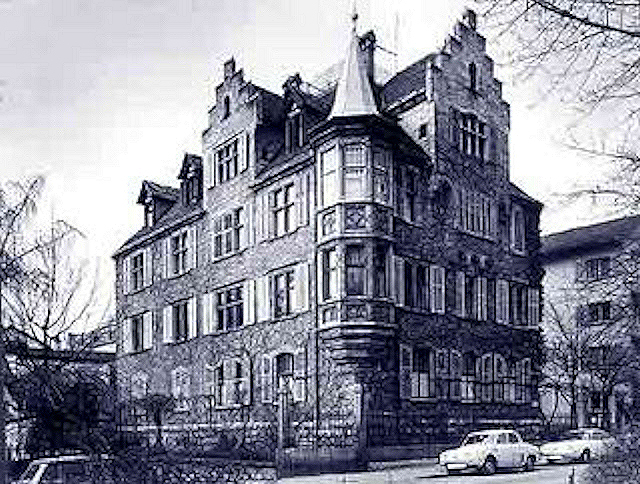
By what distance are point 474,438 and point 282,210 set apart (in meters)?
2.14

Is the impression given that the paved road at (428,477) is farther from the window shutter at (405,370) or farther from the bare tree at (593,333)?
the window shutter at (405,370)

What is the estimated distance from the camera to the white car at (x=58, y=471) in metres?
4.86

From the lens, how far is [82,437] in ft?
16.7

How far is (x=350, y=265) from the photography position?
7.96 meters

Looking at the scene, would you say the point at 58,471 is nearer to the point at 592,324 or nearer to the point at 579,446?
the point at 592,324

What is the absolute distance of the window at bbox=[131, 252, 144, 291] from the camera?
18.5 feet

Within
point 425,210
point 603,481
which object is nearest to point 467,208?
point 425,210

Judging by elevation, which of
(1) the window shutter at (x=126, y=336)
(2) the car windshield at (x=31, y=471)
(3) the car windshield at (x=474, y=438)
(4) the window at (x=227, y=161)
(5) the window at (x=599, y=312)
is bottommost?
(3) the car windshield at (x=474, y=438)

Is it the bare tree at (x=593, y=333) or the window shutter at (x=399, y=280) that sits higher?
the window shutter at (x=399, y=280)

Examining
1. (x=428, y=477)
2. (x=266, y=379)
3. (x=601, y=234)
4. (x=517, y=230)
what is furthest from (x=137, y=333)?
(x=601, y=234)

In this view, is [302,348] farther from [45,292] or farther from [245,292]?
[45,292]

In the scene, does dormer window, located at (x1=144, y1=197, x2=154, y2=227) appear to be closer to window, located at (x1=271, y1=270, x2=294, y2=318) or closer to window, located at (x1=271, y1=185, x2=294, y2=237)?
window, located at (x1=271, y1=185, x2=294, y2=237)

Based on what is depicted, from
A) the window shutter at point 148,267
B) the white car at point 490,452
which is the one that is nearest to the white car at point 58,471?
the window shutter at point 148,267

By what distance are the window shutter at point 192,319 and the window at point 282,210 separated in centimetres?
98
